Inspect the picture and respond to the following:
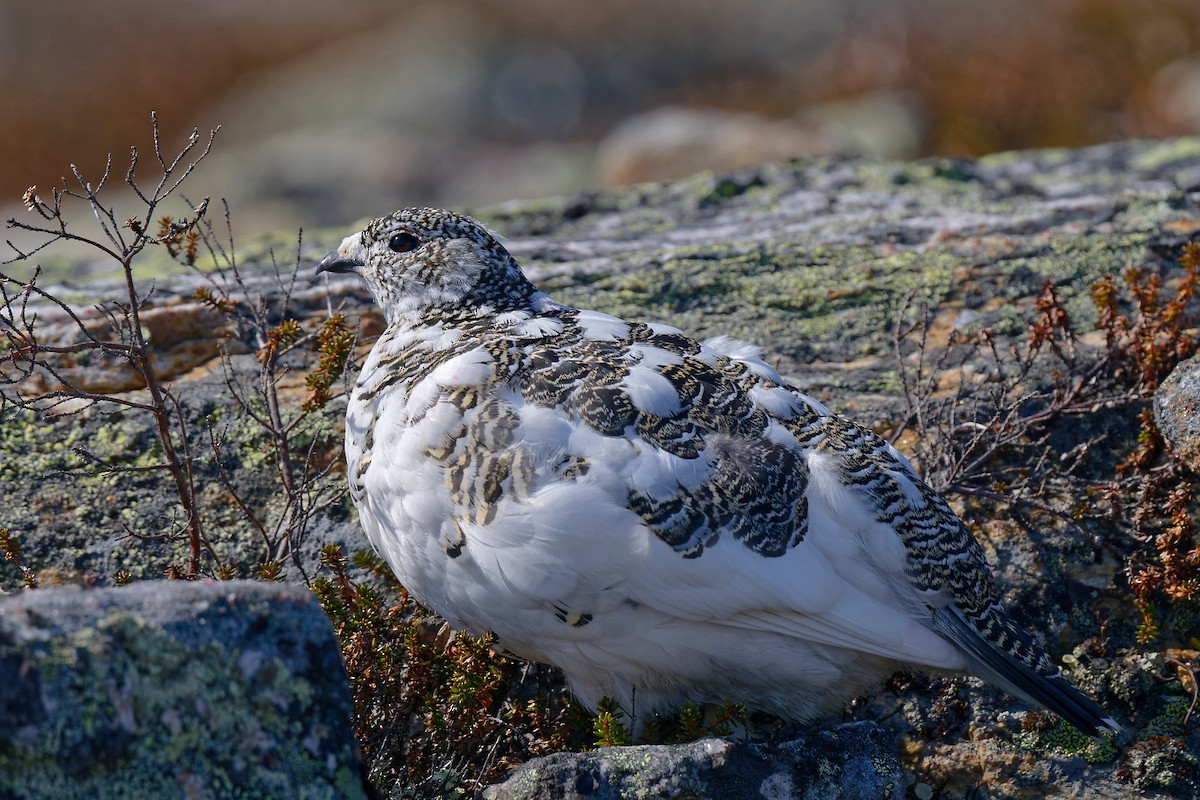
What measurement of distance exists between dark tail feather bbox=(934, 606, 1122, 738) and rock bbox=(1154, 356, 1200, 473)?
0.99 metres

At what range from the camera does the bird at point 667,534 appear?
2717 millimetres

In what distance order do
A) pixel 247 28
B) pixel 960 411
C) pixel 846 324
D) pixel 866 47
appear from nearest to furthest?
pixel 960 411 < pixel 846 324 < pixel 866 47 < pixel 247 28

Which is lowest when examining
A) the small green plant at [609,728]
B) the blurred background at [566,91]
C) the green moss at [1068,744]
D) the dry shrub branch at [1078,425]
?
the green moss at [1068,744]

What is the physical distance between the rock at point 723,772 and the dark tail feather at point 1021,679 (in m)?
0.39

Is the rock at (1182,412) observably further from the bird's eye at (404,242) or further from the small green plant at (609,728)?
the bird's eye at (404,242)

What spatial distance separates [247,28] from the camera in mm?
19531

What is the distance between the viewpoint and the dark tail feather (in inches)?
114

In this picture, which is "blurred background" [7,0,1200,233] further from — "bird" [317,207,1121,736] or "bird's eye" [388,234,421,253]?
"bird" [317,207,1121,736]

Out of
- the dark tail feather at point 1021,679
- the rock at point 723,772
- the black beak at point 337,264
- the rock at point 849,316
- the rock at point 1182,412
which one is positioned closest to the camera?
the rock at point 723,772

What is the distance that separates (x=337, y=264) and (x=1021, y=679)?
2567 millimetres

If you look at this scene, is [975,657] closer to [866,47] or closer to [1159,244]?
[1159,244]

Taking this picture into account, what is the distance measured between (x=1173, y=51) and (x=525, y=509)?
11.6m

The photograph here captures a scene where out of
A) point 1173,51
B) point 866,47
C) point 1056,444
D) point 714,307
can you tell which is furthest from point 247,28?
point 1056,444

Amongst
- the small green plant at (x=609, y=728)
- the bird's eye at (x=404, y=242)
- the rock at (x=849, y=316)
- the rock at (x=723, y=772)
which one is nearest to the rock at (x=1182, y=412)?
the rock at (x=849, y=316)
